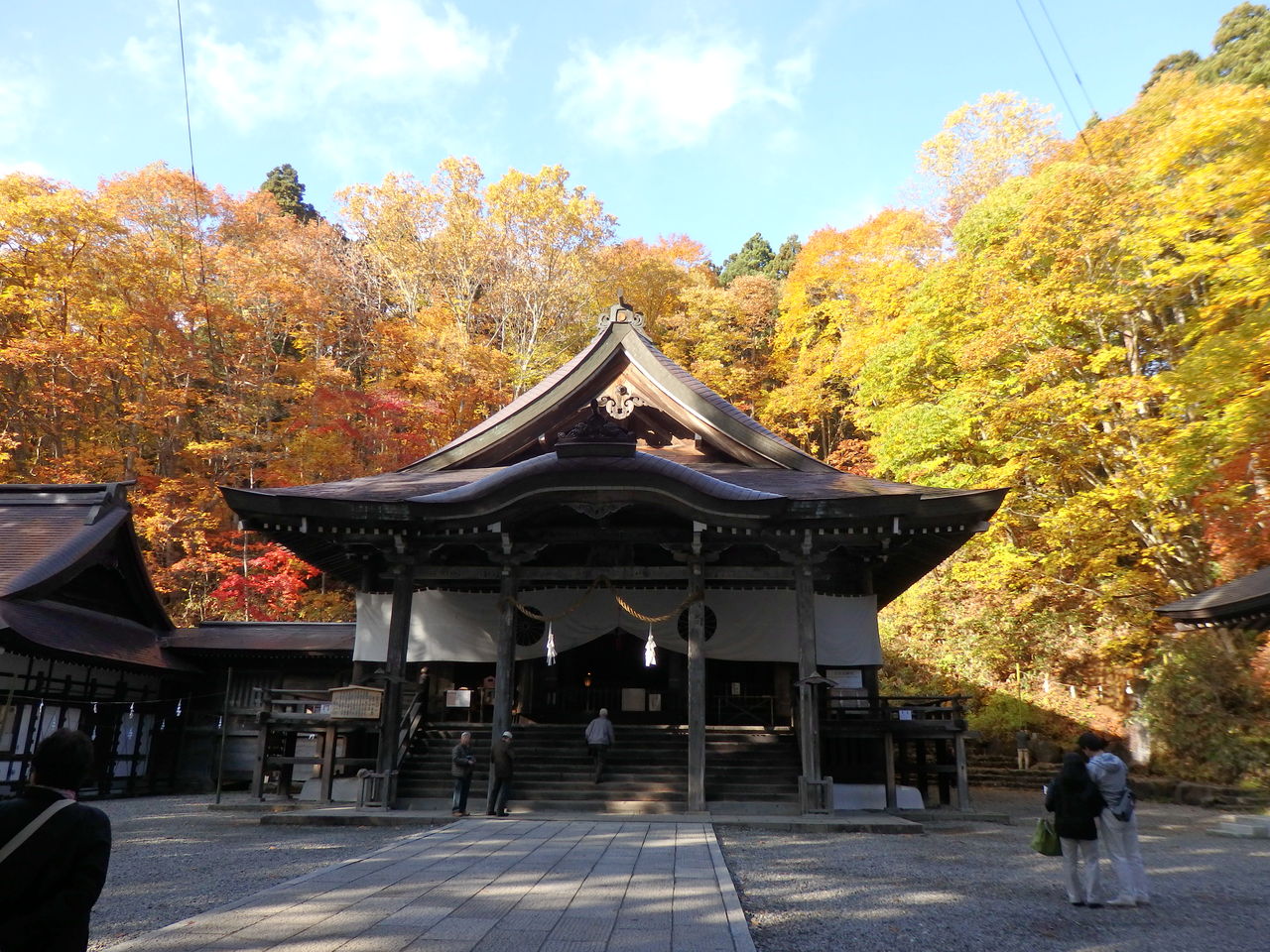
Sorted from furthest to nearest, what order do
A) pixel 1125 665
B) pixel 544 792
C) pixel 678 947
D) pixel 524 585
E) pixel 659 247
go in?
pixel 659 247, pixel 1125 665, pixel 524 585, pixel 544 792, pixel 678 947

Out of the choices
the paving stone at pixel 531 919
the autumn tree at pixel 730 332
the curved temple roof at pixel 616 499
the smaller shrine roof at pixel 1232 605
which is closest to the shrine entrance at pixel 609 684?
the curved temple roof at pixel 616 499

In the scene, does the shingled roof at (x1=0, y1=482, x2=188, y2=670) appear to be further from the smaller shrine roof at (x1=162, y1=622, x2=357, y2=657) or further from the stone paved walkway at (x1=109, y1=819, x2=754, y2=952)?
the stone paved walkway at (x1=109, y1=819, x2=754, y2=952)

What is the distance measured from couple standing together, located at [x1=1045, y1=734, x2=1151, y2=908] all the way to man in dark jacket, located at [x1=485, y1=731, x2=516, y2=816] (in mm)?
6426

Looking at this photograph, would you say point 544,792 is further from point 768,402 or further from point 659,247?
point 659,247

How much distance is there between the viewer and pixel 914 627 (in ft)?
78.3

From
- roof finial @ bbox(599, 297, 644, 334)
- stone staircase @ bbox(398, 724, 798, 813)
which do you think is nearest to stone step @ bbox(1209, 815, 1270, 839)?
stone staircase @ bbox(398, 724, 798, 813)

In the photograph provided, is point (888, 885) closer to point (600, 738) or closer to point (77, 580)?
point (600, 738)

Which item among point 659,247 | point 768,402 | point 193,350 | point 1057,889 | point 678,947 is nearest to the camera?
point 678,947

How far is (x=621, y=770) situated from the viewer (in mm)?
12094

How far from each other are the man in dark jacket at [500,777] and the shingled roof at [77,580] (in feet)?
23.6

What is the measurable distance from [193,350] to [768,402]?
19409 mm

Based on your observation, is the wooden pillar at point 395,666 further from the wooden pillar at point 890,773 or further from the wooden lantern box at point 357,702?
the wooden pillar at point 890,773

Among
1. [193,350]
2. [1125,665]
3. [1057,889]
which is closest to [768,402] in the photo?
[1125,665]

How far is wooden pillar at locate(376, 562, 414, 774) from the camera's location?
11062mm
